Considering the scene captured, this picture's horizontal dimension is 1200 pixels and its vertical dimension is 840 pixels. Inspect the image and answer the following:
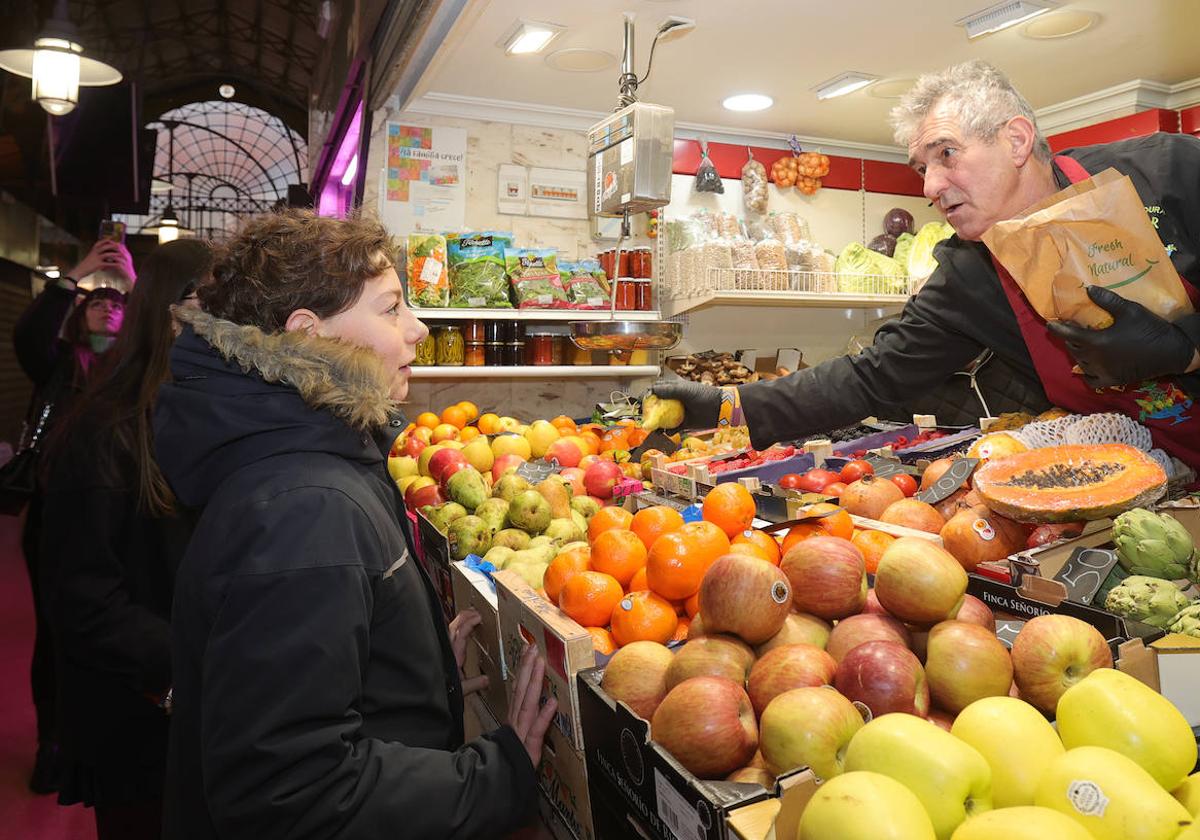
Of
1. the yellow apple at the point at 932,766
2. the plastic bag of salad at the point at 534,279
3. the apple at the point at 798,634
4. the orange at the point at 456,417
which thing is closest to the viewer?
the yellow apple at the point at 932,766

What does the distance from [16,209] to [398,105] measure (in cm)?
942

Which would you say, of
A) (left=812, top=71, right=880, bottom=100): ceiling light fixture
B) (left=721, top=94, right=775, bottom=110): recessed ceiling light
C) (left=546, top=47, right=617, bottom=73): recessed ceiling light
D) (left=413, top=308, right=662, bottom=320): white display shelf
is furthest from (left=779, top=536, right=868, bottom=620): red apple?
(left=721, top=94, right=775, bottom=110): recessed ceiling light

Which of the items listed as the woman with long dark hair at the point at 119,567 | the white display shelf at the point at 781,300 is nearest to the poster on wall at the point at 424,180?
the white display shelf at the point at 781,300

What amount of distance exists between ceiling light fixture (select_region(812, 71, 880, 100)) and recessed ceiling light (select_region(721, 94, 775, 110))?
33 centimetres

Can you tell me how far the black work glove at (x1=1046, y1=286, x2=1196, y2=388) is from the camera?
6.05ft

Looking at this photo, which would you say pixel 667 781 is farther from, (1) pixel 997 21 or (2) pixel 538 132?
(2) pixel 538 132

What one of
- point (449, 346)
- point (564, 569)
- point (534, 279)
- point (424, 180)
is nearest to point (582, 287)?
point (534, 279)

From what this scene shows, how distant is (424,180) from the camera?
16.9 ft

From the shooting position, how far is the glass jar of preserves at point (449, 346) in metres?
4.85

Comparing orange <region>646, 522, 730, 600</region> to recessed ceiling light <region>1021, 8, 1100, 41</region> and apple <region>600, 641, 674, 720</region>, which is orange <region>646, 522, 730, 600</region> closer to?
apple <region>600, 641, 674, 720</region>

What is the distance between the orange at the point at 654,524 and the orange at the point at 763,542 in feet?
0.73

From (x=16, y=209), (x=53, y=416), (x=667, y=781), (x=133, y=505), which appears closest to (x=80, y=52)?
(x=53, y=416)

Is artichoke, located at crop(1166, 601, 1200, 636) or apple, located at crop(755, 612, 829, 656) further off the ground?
artichoke, located at crop(1166, 601, 1200, 636)

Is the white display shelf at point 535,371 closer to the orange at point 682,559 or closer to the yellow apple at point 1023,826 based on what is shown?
the orange at point 682,559
